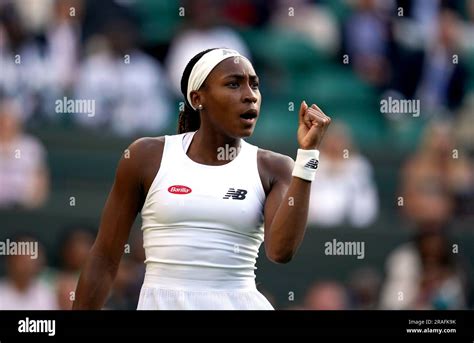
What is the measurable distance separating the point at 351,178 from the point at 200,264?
4.30 meters

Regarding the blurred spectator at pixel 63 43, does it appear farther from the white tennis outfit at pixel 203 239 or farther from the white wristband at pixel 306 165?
the white wristband at pixel 306 165

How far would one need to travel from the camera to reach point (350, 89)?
32.3 ft

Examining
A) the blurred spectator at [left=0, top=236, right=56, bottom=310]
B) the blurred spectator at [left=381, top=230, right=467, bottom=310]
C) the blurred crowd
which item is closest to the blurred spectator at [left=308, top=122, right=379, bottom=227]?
the blurred crowd

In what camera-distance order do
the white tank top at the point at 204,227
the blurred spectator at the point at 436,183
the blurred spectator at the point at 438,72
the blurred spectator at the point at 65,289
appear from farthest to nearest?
the blurred spectator at the point at 438,72 → the blurred spectator at the point at 436,183 → the blurred spectator at the point at 65,289 → the white tank top at the point at 204,227

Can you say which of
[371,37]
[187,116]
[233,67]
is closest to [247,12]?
[371,37]

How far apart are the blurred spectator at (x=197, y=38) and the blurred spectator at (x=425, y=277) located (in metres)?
2.13

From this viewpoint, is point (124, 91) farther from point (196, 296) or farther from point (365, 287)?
point (196, 296)

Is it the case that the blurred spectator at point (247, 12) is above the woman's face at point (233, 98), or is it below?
above

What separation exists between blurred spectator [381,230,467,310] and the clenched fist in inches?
142

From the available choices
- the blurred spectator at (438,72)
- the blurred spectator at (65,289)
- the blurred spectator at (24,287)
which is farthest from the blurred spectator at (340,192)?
the blurred spectator at (24,287)

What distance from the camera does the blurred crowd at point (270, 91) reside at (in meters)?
8.12

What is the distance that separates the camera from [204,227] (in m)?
4.63

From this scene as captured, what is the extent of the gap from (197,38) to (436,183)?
2.07 m
